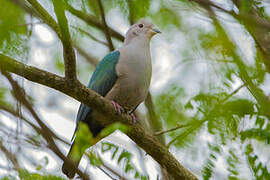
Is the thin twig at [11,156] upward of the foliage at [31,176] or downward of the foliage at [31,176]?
downward

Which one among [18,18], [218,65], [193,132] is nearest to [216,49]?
[218,65]

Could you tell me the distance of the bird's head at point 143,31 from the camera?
5.86 meters

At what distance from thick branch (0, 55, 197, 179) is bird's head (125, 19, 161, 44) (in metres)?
1.63

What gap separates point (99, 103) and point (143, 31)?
2.09 m

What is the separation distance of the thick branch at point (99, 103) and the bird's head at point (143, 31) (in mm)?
1627

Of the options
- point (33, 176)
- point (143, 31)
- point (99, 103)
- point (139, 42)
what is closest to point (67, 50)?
point (99, 103)

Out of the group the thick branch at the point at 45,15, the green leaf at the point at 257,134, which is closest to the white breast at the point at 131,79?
the thick branch at the point at 45,15

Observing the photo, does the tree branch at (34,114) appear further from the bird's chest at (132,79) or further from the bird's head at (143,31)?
the bird's head at (143,31)

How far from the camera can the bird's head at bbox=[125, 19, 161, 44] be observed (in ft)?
19.2

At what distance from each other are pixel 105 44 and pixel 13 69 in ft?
9.52

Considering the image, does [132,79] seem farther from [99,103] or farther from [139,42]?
[99,103]

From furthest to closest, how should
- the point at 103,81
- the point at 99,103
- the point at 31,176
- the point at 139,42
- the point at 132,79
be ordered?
the point at 139,42, the point at 103,81, the point at 132,79, the point at 99,103, the point at 31,176

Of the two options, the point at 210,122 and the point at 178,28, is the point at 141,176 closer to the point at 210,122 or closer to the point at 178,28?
the point at 210,122

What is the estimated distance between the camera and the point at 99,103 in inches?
162
